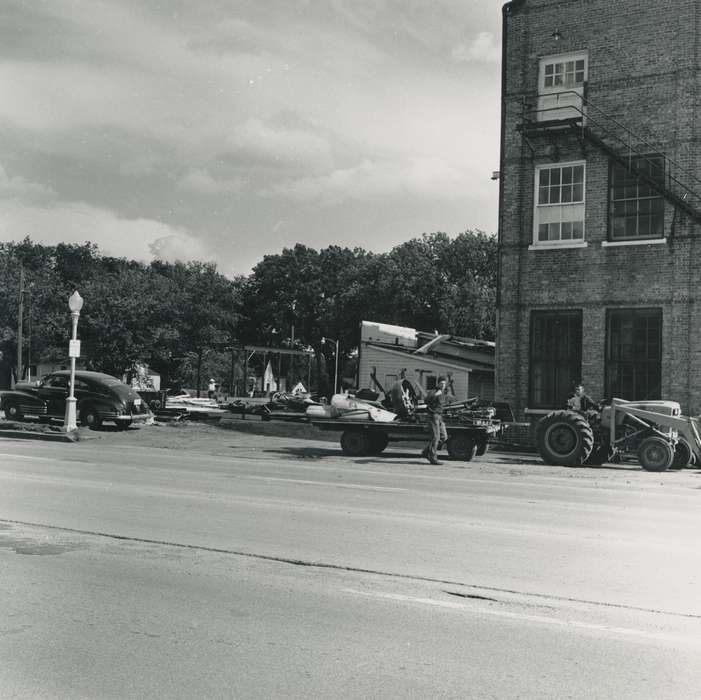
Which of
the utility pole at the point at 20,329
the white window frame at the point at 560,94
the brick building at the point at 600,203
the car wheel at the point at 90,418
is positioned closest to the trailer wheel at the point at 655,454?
the brick building at the point at 600,203

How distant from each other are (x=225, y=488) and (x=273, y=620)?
7032mm

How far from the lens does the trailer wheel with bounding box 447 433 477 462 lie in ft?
65.3

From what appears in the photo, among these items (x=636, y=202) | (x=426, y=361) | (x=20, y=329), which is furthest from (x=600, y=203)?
(x=20, y=329)

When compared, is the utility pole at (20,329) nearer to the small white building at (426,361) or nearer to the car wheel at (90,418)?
the small white building at (426,361)

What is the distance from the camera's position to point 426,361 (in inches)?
1336

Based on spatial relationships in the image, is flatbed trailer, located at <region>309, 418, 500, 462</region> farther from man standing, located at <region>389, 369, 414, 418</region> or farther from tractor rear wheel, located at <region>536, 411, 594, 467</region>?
tractor rear wheel, located at <region>536, 411, 594, 467</region>

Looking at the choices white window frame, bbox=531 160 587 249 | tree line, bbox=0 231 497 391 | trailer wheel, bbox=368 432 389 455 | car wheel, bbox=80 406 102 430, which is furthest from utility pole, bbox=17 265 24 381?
trailer wheel, bbox=368 432 389 455

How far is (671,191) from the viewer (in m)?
23.0

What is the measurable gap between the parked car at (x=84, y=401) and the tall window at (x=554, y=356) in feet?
39.6

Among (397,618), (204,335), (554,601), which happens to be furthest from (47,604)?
(204,335)

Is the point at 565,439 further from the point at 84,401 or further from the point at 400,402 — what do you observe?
the point at 84,401

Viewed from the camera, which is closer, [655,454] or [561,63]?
[655,454]

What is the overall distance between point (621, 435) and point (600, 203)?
25.2ft

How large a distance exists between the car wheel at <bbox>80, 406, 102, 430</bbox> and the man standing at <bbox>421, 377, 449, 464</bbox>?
1206cm
